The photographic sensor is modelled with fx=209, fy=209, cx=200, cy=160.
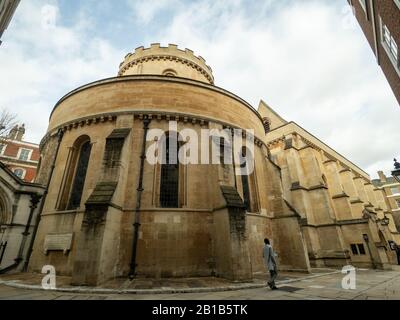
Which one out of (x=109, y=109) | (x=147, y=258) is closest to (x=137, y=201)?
→ (x=147, y=258)

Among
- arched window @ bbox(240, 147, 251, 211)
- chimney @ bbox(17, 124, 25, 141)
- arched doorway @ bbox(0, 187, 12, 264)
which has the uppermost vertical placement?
chimney @ bbox(17, 124, 25, 141)

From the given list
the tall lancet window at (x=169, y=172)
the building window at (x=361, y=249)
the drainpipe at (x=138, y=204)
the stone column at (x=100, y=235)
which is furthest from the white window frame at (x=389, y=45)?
the building window at (x=361, y=249)

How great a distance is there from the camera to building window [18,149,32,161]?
32.9m

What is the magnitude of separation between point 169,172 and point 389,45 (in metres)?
10.4

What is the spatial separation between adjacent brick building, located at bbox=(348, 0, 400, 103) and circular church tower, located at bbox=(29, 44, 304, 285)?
6918 millimetres

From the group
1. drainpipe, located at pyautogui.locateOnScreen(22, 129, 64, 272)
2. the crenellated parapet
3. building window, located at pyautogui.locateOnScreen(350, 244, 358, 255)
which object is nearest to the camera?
drainpipe, located at pyautogui.locateOnScreen(22, 129, 64, 272)

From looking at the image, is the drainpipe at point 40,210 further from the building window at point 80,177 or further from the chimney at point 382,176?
the chimney at point 382,176

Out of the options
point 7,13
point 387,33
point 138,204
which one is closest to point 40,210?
point 138,204

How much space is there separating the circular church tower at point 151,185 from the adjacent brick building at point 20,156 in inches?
993

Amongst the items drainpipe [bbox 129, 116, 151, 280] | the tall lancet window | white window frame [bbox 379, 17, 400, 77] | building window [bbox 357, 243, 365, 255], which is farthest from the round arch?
building window [bbox 357, 243, 365, 255]

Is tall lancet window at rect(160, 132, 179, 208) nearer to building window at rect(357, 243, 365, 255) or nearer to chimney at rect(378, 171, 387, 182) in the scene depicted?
building window at rect(357, 243, 365, 255)

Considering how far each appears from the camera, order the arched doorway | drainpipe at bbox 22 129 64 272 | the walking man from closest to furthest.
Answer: the walking man, the arched doorway, drainpipe at bbox 22 129 64 272

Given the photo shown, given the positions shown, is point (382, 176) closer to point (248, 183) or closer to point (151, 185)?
point (248, 183)

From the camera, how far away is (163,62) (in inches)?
755
